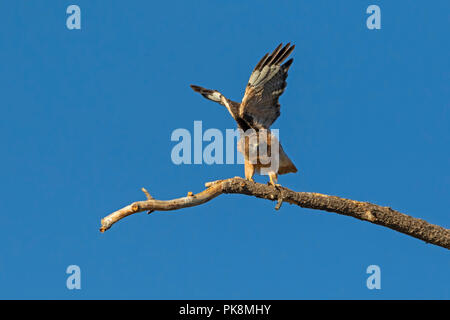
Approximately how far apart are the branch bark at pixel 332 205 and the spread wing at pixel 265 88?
4.18ft

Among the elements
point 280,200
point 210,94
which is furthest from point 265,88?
point 280,200

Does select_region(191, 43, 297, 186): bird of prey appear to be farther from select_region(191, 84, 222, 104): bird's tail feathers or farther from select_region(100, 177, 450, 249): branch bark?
select_region(100, 177, 450, 249): branch bark

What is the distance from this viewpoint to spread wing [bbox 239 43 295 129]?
31.3ft

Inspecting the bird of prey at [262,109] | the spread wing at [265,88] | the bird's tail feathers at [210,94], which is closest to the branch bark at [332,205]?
the bird of prey at [262,109]

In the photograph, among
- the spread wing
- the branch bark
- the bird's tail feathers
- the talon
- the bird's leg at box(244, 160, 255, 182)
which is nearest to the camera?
the branch bark

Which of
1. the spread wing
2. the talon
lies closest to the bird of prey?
the spread wing

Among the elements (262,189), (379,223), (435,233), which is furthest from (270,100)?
(435,233)

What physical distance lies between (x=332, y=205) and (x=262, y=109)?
6.48ft

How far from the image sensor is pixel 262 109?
32.4 ft

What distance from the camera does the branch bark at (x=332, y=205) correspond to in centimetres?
891

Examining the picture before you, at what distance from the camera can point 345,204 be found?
9.50 metres

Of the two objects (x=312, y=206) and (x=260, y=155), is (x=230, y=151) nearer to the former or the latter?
(x=260, y=155)

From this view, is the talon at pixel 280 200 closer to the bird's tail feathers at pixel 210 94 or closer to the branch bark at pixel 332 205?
the branch bark at pixel 332 205

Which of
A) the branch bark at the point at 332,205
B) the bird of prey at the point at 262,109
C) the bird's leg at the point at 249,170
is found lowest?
the branch bark at the point at 332,205
